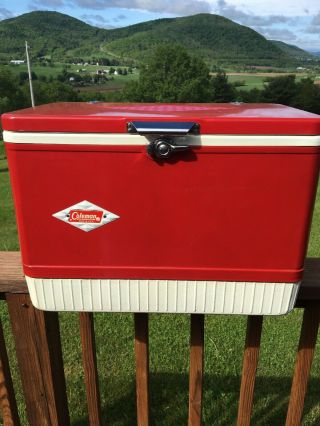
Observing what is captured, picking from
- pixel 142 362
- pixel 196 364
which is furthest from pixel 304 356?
pixel 142 362

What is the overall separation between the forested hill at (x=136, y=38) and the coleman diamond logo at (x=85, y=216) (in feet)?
348

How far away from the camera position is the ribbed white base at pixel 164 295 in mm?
1070

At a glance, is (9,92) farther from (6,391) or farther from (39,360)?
(39,360)

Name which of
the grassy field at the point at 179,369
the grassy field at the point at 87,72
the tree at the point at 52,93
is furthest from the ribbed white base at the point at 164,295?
the grassy field at the point at 87,72

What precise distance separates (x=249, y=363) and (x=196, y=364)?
18 centimetres

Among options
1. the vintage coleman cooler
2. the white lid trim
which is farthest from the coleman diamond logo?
the white lid trim

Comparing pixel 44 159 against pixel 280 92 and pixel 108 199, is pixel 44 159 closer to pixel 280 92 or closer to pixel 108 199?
pixel 108 199

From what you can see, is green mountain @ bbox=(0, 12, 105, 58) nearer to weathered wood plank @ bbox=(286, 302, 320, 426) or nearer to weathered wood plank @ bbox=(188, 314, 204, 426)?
weathered wood plank @ bbox=(188, 314, 204, 426)

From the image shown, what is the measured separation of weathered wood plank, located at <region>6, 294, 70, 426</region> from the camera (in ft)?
4.50

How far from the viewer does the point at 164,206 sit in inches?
38.7

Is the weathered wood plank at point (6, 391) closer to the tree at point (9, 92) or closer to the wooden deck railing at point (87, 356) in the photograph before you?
the wooden deck railing at point (87, 356)

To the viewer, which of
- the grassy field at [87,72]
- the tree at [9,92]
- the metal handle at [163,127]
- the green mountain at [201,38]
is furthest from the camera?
the green mountain at [201,38]

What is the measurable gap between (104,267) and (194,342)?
0.50m

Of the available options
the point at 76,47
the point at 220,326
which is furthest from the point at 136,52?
the point at 220,326
